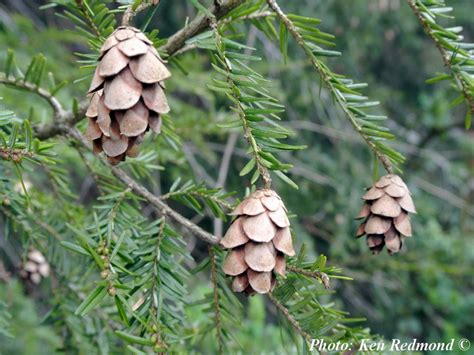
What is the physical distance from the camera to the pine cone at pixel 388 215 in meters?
0.58

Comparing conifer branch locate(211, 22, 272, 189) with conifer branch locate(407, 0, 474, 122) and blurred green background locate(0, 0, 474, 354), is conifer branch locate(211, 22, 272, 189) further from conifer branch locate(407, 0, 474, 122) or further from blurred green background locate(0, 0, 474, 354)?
blurred green background locate(0, 0, 474, 354)

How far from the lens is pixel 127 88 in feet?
1.32

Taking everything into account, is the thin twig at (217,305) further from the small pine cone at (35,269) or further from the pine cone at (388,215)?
the small pine cone at (35,269)

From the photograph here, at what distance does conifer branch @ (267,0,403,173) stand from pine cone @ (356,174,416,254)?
23 millimetres

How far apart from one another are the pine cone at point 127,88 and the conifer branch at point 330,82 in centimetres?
16

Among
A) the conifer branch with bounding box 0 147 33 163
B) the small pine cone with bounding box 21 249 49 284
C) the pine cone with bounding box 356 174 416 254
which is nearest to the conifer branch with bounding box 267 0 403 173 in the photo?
the pine cone with bounding box 356 174 416 254

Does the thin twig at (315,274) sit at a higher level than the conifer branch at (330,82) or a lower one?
lower

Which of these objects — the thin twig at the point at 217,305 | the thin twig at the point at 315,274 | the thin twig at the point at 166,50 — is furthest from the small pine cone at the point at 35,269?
the thin twig at the point at 315,274

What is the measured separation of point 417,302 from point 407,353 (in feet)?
5.05

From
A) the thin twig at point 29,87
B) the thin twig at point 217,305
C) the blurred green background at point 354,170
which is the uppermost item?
the thin twig at point 29,87

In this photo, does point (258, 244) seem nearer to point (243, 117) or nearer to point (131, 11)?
point (243, 117)

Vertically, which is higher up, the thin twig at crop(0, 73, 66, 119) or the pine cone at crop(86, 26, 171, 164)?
the pine cone at crop(86, 26, 171, 164)

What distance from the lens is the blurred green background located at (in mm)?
1716

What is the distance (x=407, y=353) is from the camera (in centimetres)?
71
